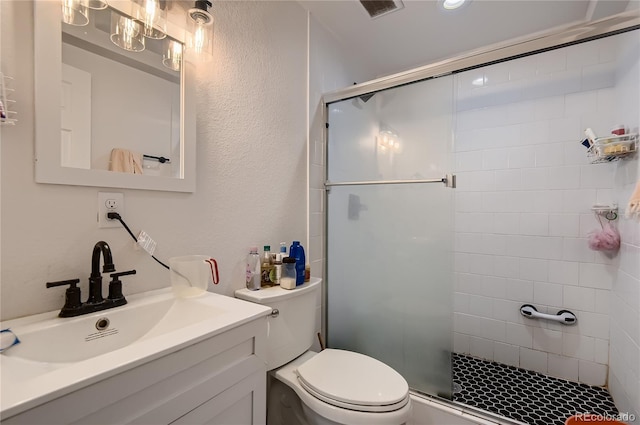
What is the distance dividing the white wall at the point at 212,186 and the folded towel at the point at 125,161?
8 cm

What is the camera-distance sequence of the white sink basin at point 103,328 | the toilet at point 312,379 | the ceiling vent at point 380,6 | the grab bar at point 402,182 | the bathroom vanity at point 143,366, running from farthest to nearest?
the ceiling vent at point 380,6 < the grab bar at point 402,182 < the toilet at point 312,379 < the white sink basin at point 103,328 < the bathroom vanity at point 143,366

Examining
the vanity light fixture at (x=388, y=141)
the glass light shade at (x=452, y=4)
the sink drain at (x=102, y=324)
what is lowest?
the sink drain at (x=102, y=324)

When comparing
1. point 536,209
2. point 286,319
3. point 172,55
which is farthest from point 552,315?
point 172,55

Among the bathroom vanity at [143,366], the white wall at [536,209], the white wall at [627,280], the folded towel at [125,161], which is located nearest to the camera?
the bathroom vanity at [143,366]

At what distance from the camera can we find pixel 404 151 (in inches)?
65.2

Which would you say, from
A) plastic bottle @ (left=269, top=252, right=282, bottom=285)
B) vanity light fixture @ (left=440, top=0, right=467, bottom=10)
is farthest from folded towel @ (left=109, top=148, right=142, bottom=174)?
vanity light fixture @ (left=440, top=0, right=467, bottom=10)

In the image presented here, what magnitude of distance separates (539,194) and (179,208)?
2.16m

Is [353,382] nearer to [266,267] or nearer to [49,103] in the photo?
[266,267]

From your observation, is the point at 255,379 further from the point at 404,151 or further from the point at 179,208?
the point at 404,151

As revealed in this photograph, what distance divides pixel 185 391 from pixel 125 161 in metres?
0.73

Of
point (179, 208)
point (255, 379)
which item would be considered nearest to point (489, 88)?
point (179, 208)

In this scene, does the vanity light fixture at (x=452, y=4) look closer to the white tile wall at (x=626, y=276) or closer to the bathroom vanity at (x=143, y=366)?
the white tile wall at (x=626, y=276)

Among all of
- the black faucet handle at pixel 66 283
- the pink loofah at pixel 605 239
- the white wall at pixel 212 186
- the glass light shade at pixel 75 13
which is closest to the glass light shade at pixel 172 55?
the white wall at pixel 212 186

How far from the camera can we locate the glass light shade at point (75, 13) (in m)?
0.85
